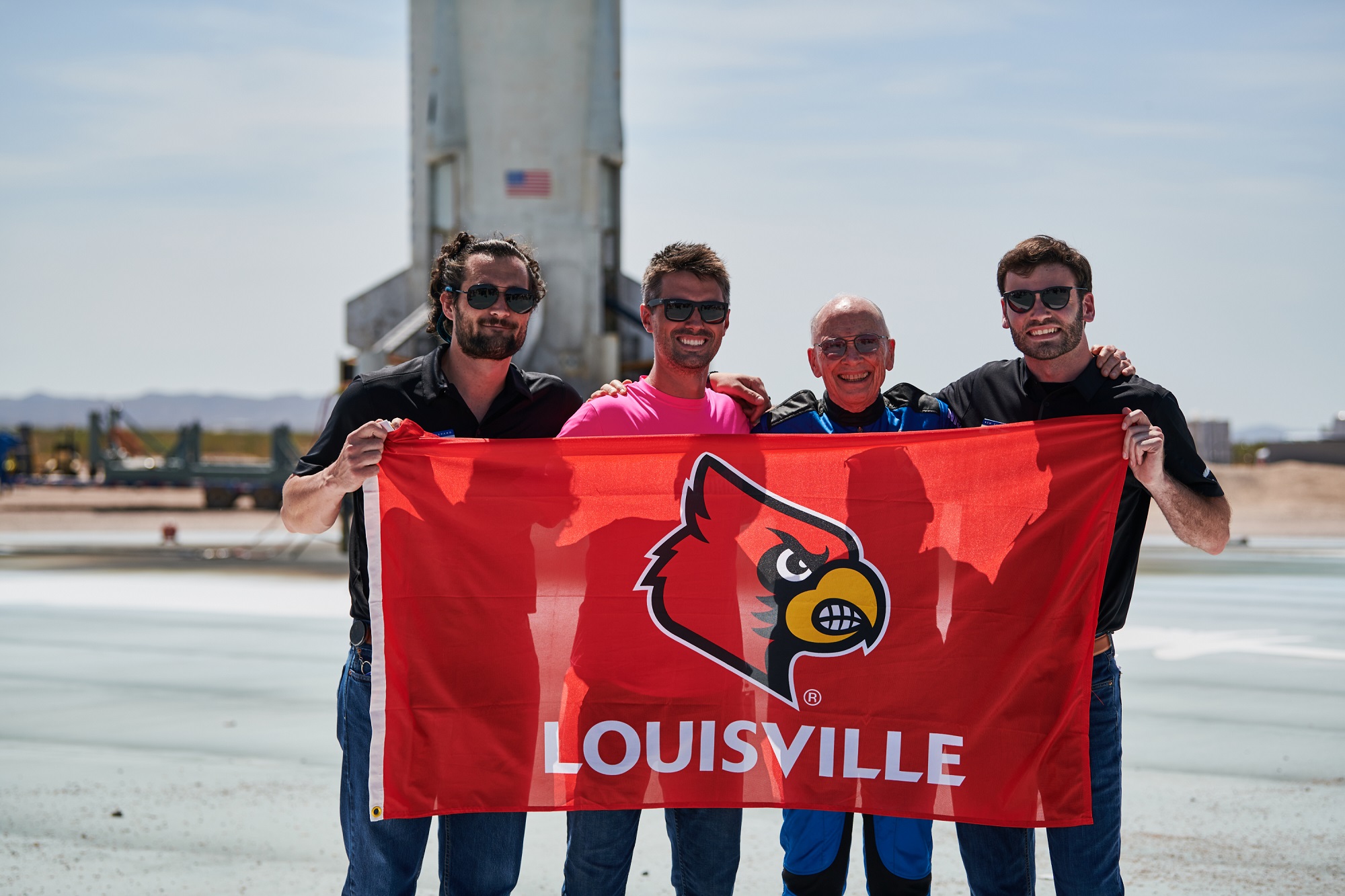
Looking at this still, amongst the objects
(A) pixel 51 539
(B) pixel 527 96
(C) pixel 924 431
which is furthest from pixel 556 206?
(C) pixel 924 431

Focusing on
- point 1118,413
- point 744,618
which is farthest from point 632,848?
point 1118,413

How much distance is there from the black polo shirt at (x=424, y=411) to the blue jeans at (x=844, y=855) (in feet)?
5.86

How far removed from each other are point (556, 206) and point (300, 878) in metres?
16.5

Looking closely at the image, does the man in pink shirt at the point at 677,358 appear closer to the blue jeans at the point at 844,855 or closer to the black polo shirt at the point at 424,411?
A: the black polo shirt at the point at 424,411

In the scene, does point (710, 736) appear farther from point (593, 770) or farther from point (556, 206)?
point (556, 206)

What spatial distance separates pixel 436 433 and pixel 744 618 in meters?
1.34

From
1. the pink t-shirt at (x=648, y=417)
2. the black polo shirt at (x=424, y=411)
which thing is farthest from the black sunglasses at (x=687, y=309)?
the black polo shirt at (x=424, y=411)

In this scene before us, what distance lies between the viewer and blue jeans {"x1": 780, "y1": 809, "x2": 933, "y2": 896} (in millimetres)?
4453

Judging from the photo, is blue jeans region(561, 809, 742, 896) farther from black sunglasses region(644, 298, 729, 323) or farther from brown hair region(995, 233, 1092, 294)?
brown hair region(995, 233, 1092, 294)

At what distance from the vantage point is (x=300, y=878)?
5.61 meters

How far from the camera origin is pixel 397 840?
164 inches

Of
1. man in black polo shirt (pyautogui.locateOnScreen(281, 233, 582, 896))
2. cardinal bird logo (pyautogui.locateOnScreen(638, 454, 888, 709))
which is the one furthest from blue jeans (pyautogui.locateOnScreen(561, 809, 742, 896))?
cardinal bird logo (pyautogui.locateOnScreen(638, 454, 888, 709))

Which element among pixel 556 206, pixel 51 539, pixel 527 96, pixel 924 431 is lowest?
pixel 51 539

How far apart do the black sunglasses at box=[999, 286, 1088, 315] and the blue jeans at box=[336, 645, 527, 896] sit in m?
2.60
